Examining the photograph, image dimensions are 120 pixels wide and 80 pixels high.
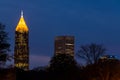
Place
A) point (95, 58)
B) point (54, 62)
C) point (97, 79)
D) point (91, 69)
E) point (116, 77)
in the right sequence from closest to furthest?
point (116, 77) → point (97, 79) → point (91, 69) → point (95, 58) → point (54, 62)

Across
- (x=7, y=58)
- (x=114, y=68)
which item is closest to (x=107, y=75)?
(x=114, y=68)

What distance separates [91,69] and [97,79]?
4.51 metres

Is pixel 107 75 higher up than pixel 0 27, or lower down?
lower down

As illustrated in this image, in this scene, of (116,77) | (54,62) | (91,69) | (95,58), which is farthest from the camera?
(54,62)

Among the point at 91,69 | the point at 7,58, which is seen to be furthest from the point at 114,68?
the point at 7,58

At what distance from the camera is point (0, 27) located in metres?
78.5

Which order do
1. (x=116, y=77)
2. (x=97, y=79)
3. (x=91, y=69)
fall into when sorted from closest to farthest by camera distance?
1. (x=116, y=77)
2. (x=97, y=79)
3. (x=91, y=69)

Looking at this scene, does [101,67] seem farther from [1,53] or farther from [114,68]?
[1,53]

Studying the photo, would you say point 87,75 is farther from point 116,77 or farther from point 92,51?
point 92,51

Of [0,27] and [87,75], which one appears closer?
[87,75]

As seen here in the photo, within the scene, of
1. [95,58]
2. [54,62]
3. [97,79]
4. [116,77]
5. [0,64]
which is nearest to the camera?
[116,77]

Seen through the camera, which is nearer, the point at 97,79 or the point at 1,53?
the point at 97,79

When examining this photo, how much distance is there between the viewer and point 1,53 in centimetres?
7919

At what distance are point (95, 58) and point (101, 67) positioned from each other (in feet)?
135
